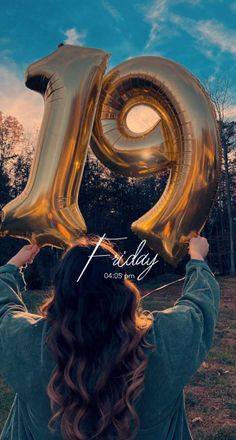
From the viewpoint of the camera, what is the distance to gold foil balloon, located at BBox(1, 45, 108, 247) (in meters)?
1.82

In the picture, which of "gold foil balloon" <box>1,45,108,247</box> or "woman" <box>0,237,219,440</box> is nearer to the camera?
"woman" <box>0,237,219,440</box>

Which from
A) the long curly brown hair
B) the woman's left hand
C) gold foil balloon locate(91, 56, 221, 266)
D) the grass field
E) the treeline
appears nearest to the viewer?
the long curly brown hair

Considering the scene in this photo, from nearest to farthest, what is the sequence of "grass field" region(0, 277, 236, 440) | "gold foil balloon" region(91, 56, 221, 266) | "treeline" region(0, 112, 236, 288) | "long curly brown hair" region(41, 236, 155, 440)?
"long curly brown hair" region(41, 236, 155, 440) → "gold foil balloon" region(91, 56, 221, 266) → "grass field" region(0, 277, 236, 440) → "treeline" region(0, 112, 236, 288)

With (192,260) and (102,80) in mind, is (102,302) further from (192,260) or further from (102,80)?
(102,80)

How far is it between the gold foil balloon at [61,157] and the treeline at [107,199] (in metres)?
5.77

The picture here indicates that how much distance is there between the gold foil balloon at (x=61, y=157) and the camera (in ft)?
5.96

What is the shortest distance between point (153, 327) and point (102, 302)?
0.17 m

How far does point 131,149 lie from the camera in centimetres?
198

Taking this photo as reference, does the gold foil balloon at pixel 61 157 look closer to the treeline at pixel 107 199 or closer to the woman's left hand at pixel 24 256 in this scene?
the woman's left hand at pixel 24 256

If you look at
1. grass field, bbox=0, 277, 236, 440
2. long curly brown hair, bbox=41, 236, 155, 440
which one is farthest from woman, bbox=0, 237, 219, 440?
grass field, bbox=0, 277, 236, 440

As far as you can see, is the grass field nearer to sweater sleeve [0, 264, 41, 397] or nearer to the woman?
the woman

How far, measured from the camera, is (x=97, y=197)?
10719 millimetres

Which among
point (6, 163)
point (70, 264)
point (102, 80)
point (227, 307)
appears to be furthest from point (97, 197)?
point (70, 264)

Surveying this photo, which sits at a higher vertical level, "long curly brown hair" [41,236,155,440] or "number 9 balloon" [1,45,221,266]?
"number 9 balloon" [1,45,221,266]
